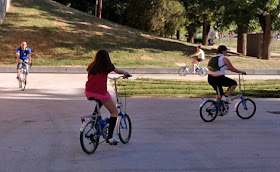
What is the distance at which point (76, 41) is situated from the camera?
37.6 m

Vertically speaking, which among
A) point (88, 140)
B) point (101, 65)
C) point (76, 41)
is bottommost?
point (88, 140)

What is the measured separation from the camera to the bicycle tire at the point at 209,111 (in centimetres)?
1155

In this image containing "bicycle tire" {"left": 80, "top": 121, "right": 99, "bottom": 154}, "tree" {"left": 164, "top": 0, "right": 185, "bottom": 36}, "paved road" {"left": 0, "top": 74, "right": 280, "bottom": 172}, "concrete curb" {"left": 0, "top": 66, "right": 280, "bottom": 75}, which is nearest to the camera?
"paved road" {"left": 0, "top": 74, "right": 280, "bottom": 172}

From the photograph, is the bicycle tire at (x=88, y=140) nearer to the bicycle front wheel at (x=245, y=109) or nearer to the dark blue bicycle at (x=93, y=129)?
the dark blue bicycle at (x=93, y=129)

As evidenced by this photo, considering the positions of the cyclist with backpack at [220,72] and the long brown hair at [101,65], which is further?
the cyclist with backpack at [220,72]

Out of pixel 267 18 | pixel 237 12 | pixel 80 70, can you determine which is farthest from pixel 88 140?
pixel 267 18

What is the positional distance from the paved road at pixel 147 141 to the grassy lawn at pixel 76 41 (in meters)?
19.4

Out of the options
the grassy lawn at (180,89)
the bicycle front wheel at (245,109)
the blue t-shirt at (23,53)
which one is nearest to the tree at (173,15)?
the grassy lawn at (180,89)

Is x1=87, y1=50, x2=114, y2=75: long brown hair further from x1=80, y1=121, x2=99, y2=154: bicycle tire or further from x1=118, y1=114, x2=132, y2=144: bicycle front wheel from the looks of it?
x1=118, y1=114, x2=132, y2=144: bicycle front wheel

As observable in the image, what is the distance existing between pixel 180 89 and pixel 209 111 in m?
8.42

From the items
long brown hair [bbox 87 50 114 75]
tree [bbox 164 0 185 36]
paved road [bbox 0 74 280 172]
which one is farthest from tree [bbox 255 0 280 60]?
long brown hair [bbox 87 50 114 75]

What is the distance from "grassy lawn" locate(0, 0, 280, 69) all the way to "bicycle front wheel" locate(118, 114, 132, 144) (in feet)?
78.1

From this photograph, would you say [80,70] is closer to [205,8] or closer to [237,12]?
[205,8]

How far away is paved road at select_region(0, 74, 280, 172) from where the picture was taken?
23.9 feet
